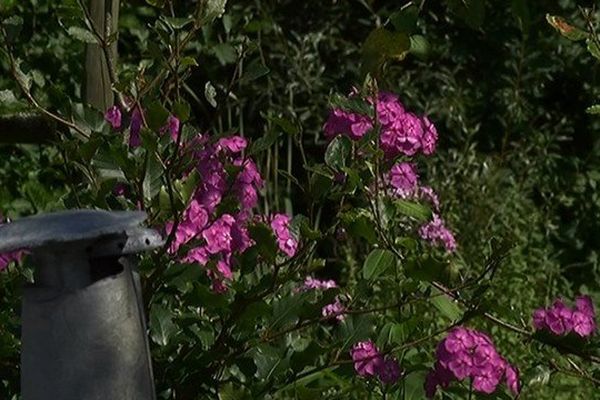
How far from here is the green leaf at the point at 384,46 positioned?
8.20 ft

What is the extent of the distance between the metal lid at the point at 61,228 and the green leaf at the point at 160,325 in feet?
A: 2.58

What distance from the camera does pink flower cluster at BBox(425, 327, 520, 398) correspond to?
8.54ft

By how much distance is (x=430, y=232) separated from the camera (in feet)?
13.2

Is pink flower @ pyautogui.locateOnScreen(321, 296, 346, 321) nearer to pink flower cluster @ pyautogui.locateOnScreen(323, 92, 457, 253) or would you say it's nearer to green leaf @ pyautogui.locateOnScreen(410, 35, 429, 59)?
pink flower cluster @ pyautogui.locateOnScreen(323, 92, 457, 253)

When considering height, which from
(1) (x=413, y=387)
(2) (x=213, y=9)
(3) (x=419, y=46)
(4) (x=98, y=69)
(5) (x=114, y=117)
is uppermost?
(2) (x=213, y=9)

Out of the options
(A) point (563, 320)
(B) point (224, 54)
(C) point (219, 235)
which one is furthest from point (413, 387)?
(B) point (224, 54)

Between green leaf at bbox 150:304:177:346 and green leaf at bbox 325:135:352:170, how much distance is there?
38 centimetres

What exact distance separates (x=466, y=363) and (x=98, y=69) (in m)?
1.07

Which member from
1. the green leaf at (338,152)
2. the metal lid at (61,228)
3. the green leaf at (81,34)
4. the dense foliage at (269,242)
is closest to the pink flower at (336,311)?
the dense foliage at (269,242)

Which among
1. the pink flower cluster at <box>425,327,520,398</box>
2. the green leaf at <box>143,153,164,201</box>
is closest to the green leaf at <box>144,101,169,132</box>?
the green leaf at <box>143,153,164,201</box>

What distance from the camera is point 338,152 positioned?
8.08ft

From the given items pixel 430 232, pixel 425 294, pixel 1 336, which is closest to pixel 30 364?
pixel 1 336

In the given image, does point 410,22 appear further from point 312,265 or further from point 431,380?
point 431,380

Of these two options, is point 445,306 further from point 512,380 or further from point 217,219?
point 217,219
